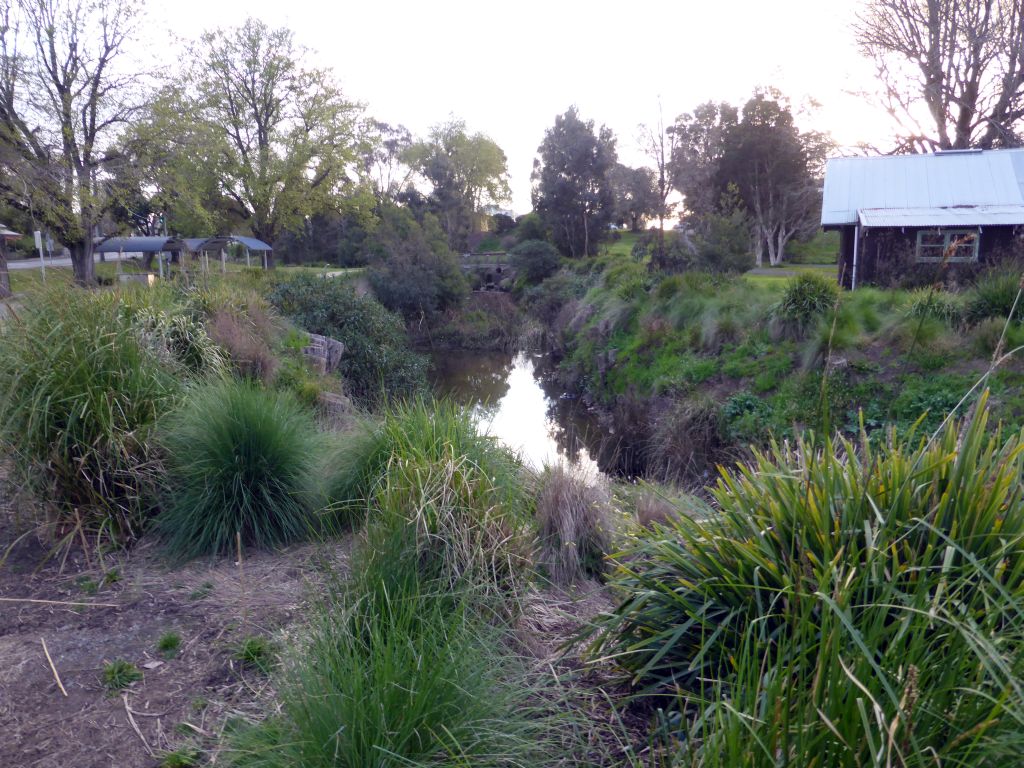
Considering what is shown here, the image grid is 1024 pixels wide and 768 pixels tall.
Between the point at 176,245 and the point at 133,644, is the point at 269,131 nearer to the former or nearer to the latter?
the point at 176,245

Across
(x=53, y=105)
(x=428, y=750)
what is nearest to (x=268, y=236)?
(x=53, y=105)

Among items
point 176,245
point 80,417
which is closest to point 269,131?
point 176,245

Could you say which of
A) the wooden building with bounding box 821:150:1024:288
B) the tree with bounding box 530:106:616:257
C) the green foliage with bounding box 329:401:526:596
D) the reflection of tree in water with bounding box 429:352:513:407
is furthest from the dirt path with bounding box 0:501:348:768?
the tree with bounding box 530:106:616:257

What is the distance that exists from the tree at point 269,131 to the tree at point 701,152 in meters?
16.6

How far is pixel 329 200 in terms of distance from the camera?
134 ft

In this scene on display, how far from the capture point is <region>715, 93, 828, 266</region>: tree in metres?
36.3

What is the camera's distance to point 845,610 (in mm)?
2217

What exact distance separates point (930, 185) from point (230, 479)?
25195mm

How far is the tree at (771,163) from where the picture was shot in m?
36.3

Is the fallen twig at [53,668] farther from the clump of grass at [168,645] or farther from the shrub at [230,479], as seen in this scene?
the shrub at [230,479]

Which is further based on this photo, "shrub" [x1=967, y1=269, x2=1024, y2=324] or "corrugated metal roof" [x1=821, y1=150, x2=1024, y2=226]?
"corrugated metal roof" [x1=821, y1=150, x2=1024, y2=226]

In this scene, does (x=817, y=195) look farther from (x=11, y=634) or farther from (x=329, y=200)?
(x=11, y=634)

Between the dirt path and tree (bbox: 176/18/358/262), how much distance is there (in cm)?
3617

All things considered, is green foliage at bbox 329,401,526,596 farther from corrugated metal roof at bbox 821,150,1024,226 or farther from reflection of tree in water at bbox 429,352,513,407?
corrugated metal roof at bbox 821,150,1024,226
